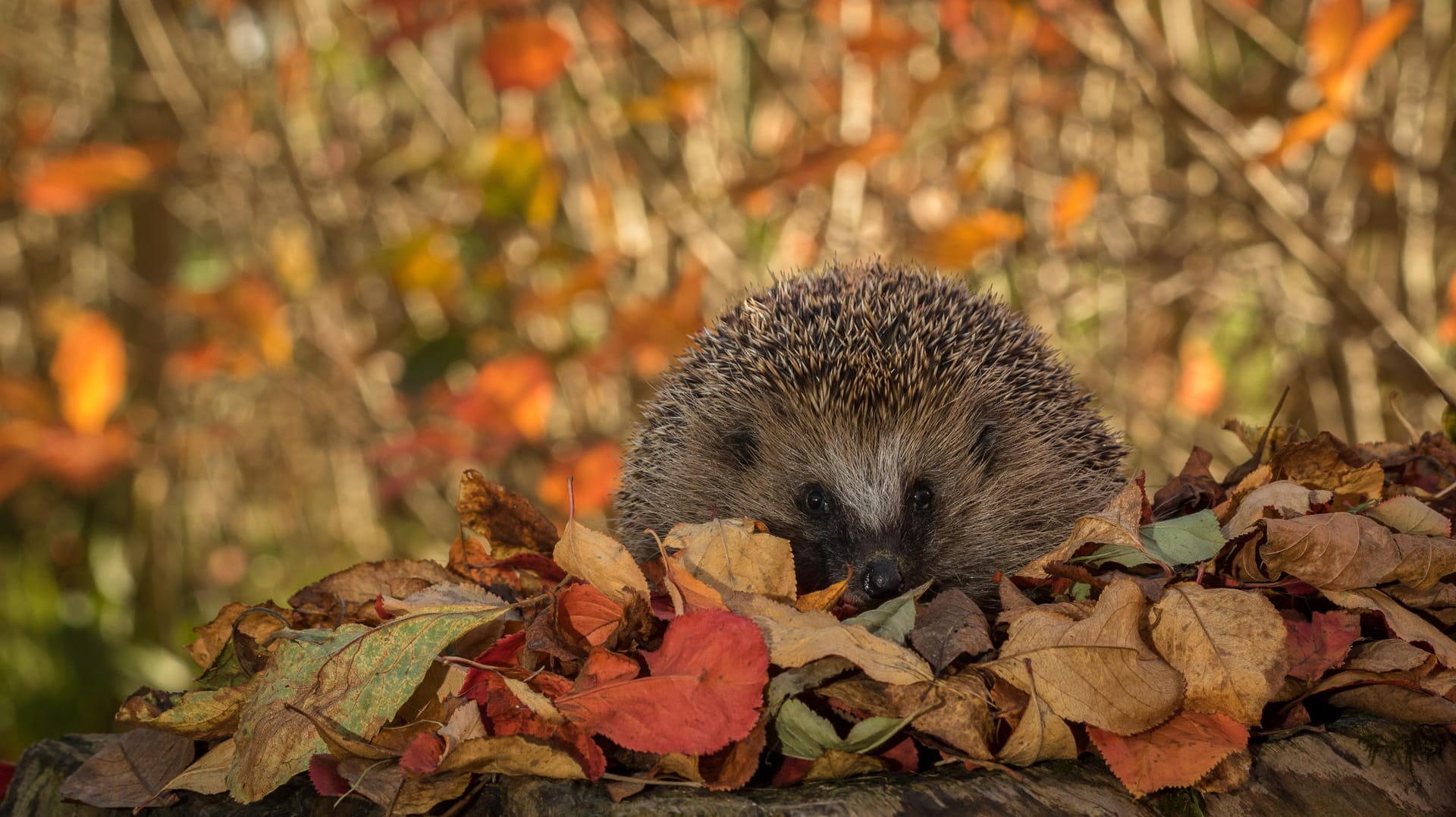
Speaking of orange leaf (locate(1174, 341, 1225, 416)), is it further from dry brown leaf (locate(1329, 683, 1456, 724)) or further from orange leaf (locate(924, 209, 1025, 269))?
dry brown leaf (locate(1329, 683, 1456, 724))

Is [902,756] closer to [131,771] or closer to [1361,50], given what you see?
[131,771]

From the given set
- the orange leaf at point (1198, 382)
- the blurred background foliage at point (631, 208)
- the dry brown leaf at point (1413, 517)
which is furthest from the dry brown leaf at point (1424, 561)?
the orange leaf at point (1198, 382)

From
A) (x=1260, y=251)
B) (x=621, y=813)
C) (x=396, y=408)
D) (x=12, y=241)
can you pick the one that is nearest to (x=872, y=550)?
(x=621, y=813)

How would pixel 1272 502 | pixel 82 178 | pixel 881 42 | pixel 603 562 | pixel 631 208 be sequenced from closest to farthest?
pixel 603 562, pixel 1272 502, pixel 881 42, pixel 631 208, pixel 82 178

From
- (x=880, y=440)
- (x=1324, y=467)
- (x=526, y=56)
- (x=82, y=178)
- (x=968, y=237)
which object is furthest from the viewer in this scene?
(x=82, y=178)

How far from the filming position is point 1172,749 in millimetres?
2061

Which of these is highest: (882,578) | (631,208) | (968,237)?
(631,208)

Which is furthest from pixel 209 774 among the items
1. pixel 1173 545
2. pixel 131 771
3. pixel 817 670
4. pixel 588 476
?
pixel 588 476

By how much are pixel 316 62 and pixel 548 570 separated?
6.39 meters

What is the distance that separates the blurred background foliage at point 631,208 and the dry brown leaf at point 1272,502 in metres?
2.32

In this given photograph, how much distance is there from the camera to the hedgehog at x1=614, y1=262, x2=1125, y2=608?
3.33 metres

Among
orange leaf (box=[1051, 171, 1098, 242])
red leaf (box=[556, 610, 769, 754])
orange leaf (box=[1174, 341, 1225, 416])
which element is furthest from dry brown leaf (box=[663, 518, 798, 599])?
orange leaf (box=[1174, 341, 1225, 416])

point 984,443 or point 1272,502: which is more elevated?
point 984,443

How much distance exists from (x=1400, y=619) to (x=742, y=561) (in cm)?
130
